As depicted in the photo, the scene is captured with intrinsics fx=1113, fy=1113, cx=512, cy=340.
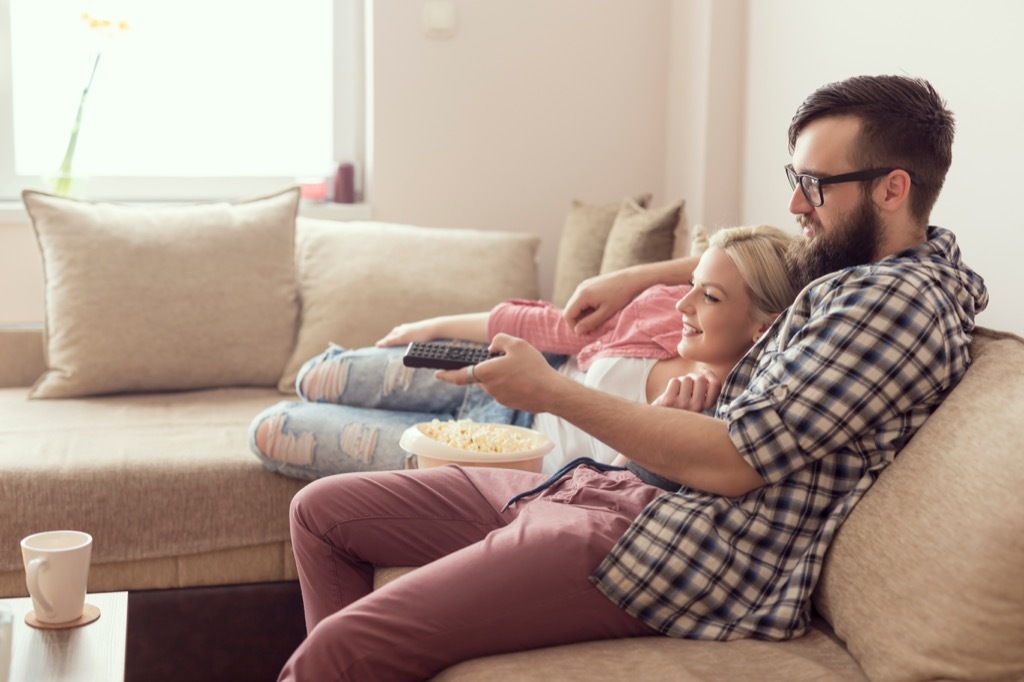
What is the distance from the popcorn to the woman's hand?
0.32 meters

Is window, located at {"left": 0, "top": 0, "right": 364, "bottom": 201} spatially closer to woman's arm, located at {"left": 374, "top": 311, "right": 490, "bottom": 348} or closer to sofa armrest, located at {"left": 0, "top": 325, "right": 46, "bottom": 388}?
sofa armrest, located at {"left": 0, "top": 325, "right": 46, "bottom": 388}

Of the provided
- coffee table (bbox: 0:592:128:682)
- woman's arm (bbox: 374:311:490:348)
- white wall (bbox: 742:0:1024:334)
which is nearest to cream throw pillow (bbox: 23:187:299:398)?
woman's arm (bbox: 374:311:490:348)

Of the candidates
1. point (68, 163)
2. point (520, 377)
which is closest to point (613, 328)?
point (520, 377)

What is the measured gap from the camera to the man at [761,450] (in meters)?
1.39

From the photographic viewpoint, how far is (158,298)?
277cm

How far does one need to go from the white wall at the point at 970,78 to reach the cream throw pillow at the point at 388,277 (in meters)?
0.94

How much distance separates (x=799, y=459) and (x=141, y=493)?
1.40 meters

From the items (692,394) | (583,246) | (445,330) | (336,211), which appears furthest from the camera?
(336,211)

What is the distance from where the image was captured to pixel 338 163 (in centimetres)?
354

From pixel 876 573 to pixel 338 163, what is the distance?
2548 mm

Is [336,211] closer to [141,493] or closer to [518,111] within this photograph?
[518,111]

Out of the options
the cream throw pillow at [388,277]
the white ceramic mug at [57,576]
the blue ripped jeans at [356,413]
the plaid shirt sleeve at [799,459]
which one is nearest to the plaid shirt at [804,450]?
the plaid shirt sleeve at [799,459]

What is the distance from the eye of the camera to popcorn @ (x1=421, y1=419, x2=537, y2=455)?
2027 millimetres

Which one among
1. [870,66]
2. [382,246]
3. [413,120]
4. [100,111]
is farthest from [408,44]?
[870,66]
